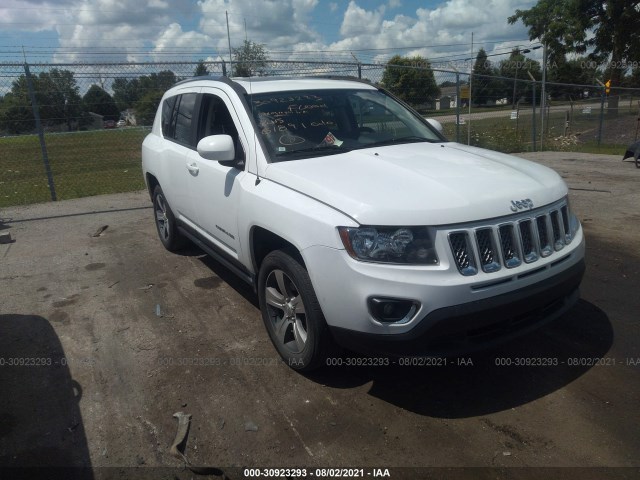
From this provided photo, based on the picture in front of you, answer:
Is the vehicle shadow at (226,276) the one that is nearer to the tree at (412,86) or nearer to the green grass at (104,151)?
the green grass at (104,151)

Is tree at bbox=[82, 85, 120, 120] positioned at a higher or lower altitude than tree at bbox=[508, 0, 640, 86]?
lower

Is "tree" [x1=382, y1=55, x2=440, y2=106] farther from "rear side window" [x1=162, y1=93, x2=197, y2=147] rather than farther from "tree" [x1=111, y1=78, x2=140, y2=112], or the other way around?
"rear side window" [x1=162, y1=93, x2=197, y2=147]

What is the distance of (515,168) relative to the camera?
360 centimetres

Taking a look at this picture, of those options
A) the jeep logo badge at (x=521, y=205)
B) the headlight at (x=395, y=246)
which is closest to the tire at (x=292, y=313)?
the headlight at (x=395, y=246)

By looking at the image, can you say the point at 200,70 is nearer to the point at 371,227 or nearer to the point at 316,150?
the point at 316,150

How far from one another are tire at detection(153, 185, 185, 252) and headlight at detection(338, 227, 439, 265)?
11.4ft

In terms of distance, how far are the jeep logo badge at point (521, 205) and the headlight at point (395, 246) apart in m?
0.60

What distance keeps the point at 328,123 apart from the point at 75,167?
1625 cm

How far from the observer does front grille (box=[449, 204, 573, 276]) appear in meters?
2.83

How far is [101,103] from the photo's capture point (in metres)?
10.8

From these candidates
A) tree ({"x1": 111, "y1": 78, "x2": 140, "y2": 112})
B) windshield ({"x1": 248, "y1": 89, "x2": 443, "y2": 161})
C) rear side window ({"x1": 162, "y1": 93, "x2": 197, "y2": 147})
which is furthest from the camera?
tree ({"x1": 111, "y1": 78, "x2": 140, "y2": 112})

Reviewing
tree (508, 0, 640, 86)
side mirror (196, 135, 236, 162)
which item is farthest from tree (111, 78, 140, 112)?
tree (508, 0, 640, 86)

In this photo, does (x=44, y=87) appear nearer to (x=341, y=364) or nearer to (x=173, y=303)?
(x=173, y=303)

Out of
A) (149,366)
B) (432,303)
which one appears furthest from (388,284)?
(149,366)
